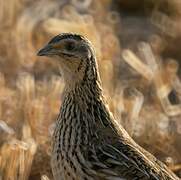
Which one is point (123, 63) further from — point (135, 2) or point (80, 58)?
point (80, 58)

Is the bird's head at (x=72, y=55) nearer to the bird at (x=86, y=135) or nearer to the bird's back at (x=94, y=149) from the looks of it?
the bird at (x=86, y=135)

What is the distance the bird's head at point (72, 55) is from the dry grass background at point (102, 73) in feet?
3.33

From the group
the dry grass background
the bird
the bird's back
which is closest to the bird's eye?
the bird

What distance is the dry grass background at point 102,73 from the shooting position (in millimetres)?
7676

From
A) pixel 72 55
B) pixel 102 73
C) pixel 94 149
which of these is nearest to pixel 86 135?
pixel 94 149

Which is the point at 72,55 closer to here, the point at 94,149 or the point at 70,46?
the point at 70,46

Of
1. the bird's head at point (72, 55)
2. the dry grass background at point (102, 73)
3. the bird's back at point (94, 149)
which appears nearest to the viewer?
the bird's back at point (94, 149)

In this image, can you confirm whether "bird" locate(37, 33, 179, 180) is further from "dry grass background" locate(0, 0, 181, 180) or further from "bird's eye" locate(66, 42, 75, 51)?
"dry grass background" locate(0, 0, 181, 180)

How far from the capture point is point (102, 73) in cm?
929

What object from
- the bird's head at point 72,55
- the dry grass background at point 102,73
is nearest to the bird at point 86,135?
the bird's head at point 72,55

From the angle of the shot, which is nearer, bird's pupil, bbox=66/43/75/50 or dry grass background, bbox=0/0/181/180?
bird's pupil, bbox=66/43/75/50

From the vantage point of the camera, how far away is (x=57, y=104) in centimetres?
835

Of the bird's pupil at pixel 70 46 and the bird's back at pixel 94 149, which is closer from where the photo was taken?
the bird's back at pixel 94 149

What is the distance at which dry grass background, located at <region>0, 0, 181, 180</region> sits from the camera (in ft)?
25.2
